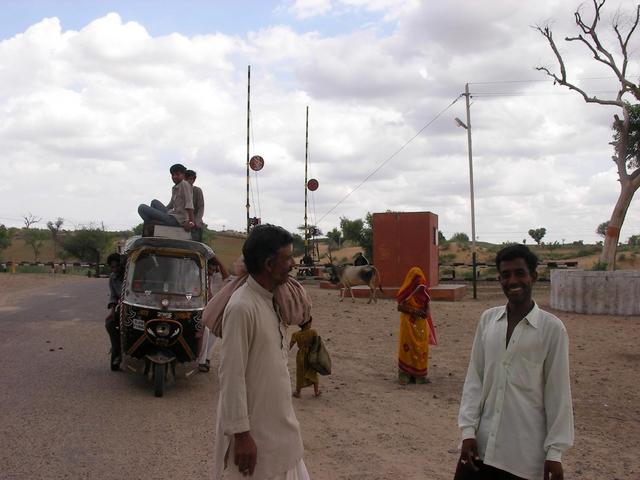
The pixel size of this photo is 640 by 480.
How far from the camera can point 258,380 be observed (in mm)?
3127

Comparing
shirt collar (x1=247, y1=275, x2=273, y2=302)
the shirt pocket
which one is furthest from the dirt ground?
shirt collar (x1=247, y1=275, x2=273, y2=302)

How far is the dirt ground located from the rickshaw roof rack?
2186 millimetres

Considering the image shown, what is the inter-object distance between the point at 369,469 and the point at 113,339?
4771 mm

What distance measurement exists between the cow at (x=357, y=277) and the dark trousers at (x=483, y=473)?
17.2 metres

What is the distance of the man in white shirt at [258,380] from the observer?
302 cm

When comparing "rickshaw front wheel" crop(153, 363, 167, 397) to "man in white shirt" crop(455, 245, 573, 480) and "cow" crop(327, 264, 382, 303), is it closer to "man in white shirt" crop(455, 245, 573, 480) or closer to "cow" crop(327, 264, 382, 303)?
"man in white shirt" crop(455, 245, 573, 480)

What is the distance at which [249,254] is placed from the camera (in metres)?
3.24

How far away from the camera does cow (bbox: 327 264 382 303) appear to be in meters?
20.7

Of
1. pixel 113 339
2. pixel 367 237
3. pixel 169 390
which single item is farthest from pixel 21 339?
pixel 367 237

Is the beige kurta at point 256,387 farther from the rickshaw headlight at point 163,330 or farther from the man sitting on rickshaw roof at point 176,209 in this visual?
the man sitting on rickshaw roof at point 176,209

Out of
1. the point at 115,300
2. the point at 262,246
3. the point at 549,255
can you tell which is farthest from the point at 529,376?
the point at 549,255

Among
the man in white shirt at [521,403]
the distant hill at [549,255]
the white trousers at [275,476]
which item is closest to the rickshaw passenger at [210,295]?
the white trousers at [275,476]

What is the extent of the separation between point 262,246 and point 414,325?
20.7ft

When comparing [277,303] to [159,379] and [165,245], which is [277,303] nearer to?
[159,379]
